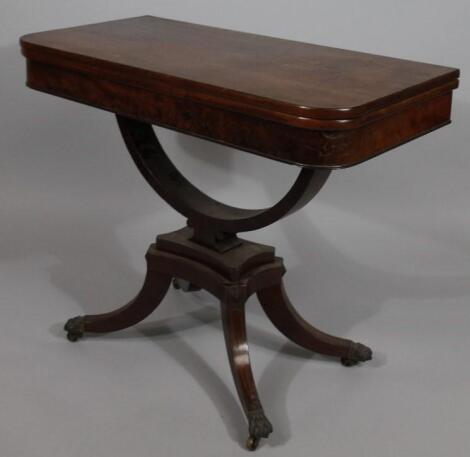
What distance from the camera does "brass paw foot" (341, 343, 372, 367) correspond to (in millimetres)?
3076

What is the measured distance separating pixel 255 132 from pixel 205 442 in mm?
739

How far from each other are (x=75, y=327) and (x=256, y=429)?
2.22 feet

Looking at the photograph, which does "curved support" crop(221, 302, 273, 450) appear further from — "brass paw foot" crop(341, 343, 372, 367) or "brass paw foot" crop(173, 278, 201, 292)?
"brass paw foot" crop(173, 278, 201, 292)

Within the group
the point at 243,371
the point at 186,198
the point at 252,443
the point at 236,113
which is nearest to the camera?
the point at 236,113

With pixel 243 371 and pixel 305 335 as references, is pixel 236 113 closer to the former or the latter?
pixel 243 371

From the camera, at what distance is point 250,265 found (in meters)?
2.95

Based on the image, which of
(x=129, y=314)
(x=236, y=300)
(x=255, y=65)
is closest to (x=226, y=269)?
(x=236, y=300)

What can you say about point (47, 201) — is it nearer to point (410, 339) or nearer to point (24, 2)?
point (24, 2)

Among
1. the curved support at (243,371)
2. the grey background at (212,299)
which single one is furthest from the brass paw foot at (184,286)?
the curved support at (243,371)

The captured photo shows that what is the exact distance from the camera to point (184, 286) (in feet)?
11.4

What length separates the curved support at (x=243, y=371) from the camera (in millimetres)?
2740

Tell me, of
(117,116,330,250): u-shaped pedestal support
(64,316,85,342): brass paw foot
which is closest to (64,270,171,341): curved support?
(64,316,85,342): brass paw foot

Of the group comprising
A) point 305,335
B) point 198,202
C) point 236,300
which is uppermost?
point 198,202

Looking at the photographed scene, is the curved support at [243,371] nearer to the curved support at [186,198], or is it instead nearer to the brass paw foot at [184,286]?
the curved support at [186,198]
